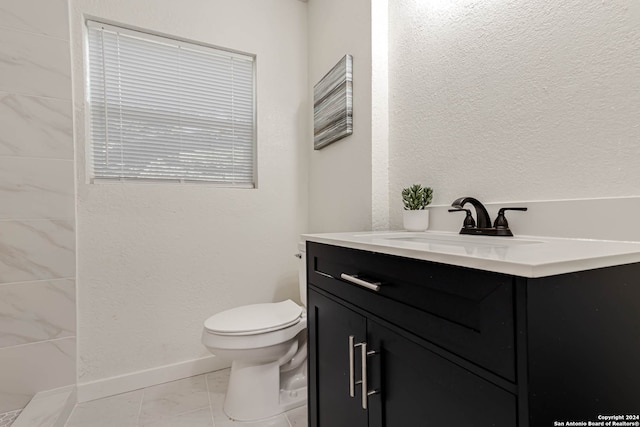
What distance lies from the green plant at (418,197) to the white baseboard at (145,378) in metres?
1.55

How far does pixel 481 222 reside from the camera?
3.02 feet

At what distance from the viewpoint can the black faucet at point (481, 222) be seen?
2.85 feet

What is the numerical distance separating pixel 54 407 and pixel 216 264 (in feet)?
3.13

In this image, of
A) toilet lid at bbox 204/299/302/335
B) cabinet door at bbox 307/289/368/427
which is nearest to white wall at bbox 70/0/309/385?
toilet lid at bbox 204/299/302/335

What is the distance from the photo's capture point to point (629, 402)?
20.6 inches

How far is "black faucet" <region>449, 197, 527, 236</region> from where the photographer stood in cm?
87

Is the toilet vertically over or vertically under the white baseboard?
over

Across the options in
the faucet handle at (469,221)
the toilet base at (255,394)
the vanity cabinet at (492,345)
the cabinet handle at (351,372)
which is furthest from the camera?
the toilet base at (255,394)

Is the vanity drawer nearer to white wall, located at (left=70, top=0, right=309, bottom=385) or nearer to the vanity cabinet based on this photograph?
the vanity cabinet

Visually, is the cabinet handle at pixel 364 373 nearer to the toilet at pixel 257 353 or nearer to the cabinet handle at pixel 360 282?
the cabinet handle at pixel 360 282

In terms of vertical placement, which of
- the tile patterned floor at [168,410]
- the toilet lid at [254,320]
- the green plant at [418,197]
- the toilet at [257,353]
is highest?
the green plant at [418,197]

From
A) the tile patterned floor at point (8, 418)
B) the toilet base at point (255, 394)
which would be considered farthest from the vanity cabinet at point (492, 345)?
the tile patterned floor at point (8, 418)

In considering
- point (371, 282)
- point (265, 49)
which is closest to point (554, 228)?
point (371, 282)

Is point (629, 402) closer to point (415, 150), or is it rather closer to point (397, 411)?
point (397, 411)
